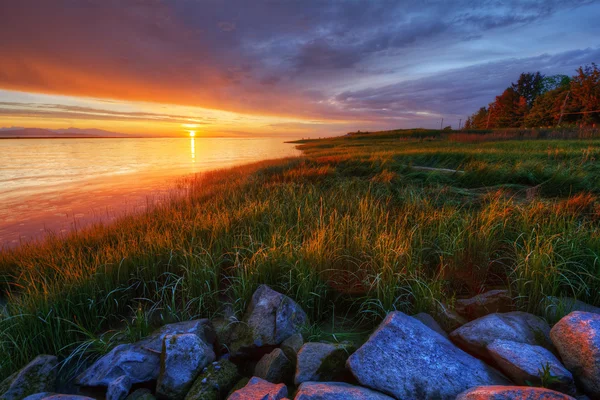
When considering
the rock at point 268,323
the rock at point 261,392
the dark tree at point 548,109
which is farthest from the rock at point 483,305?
the dark tree at point 548,109

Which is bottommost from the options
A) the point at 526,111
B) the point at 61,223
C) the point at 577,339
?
the point at 61,223

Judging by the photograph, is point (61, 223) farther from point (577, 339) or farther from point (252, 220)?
point (577, 339)

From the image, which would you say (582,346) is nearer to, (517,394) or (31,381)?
(517,394)

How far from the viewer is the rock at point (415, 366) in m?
1.72

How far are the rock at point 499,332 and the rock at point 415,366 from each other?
174 mm

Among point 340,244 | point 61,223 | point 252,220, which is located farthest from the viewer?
point 61,223

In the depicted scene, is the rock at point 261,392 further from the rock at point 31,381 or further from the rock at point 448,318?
the rock at point 31,381

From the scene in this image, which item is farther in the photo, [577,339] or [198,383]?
[198,383]

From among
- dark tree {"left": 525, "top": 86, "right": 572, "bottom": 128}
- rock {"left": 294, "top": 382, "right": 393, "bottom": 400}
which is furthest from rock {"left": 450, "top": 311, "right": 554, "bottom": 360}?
dark tree {"left": 525, "top": 86, "right": 572, "bottom": 128}

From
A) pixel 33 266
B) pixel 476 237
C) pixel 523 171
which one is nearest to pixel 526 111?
pixel 523 171

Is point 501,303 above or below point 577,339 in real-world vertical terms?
below

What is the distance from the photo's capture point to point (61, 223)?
26.9ft

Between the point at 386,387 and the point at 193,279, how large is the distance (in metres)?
2.28

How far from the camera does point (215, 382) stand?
199 centimetres
